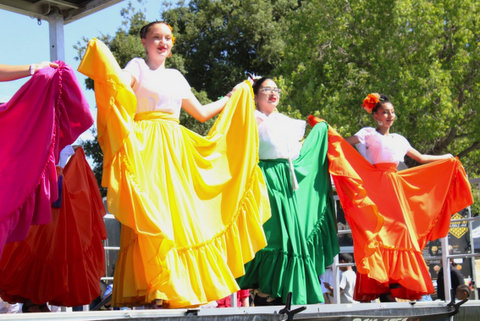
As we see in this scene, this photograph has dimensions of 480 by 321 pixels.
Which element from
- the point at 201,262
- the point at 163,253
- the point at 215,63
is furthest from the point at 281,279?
the point at 215,63

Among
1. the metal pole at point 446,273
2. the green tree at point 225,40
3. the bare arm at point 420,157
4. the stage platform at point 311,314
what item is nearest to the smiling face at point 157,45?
the stage platform at point 311,314

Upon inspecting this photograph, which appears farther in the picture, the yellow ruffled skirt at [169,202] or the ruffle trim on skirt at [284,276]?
the ruffle trim on skirt at [284,276]

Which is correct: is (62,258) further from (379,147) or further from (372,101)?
(372,101)

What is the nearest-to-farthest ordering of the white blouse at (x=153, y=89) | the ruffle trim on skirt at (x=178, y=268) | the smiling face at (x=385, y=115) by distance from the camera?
the ruffle trim on skirt at (x=178, y=268) → the white blouse at (x=153, y=89) → the smiling face at (x=385, y=115)

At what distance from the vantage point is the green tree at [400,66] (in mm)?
16938

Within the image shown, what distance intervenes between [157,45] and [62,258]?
1.41m

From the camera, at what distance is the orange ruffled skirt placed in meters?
5.09

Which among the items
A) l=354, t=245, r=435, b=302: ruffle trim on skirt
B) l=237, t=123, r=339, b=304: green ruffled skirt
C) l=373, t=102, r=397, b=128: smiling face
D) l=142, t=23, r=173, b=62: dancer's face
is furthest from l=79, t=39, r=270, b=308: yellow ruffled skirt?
Result: l=373, t=102, r=397, b=128: smiling face

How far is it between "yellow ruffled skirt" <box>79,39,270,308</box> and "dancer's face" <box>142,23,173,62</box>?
39 cm

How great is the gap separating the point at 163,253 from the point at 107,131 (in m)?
0.75

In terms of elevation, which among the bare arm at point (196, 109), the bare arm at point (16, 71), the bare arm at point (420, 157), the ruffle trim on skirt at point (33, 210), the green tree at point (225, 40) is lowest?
the ruffle trim on skirt at point (33, 210)

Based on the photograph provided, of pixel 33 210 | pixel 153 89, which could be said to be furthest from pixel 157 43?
pixel 33 210

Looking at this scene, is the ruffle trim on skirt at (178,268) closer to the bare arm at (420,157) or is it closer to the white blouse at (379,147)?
the white blouse at (379,147)

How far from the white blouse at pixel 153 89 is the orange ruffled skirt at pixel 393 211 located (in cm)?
148
